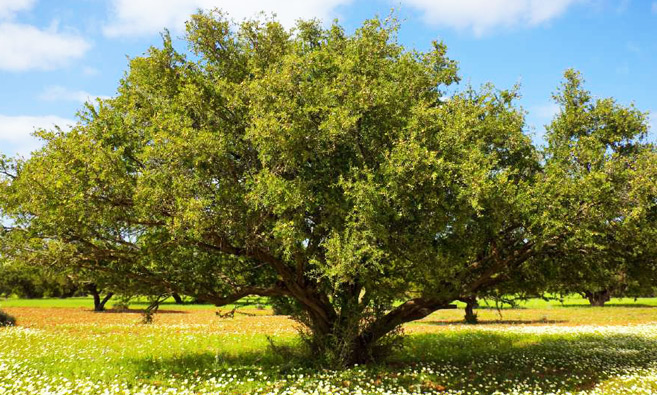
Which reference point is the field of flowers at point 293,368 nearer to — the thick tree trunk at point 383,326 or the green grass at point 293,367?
the green grass at point 293,367

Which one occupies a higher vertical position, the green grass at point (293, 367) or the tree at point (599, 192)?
the tree at point (599, 192)

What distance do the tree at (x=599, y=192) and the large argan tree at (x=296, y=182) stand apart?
2.94 feet

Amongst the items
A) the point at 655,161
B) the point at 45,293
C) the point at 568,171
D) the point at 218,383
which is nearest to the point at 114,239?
the point at 218,383

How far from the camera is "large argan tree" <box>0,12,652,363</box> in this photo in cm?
1217

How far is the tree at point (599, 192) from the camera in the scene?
44.7ft

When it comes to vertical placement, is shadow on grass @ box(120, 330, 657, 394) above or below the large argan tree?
below

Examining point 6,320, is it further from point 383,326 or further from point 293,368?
point 383,326

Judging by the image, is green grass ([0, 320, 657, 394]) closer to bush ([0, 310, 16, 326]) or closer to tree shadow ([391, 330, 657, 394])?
tree shadow ([391, 330, 657, 394])

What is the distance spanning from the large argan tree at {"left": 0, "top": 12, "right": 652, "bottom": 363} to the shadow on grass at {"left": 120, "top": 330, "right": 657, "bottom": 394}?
1.85m

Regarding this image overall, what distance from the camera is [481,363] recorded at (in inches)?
694

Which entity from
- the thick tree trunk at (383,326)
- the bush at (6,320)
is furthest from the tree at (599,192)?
the bush at (6,320)

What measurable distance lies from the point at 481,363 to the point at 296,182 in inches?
418

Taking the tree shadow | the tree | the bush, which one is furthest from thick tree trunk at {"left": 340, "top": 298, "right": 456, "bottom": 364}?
the bush

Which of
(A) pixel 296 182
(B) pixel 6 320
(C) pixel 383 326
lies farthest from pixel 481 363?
(B) pixel 6 320
